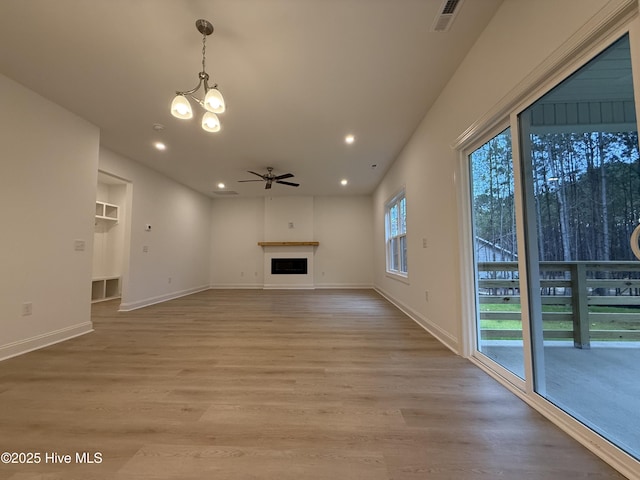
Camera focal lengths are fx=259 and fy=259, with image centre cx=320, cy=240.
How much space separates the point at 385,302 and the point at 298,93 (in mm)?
4062

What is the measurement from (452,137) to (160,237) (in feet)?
18.2

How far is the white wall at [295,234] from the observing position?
7.54 meters

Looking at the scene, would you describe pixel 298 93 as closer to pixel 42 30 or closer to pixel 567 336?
pixel 42 30

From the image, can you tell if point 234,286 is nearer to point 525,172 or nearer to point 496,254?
point 496,254

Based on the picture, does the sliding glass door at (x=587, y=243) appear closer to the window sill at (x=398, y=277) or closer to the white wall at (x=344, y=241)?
the window sill at (x=398, y=277)

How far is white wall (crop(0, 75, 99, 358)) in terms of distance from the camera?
249cm

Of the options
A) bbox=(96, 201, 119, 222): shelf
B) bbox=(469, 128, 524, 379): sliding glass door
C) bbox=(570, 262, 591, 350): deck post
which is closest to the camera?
bbox=(570, 262, 591, 350): deck post

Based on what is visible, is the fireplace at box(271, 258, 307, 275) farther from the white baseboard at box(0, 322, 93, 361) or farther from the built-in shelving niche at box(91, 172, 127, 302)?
the white baseboard at box(0, 322, 93, 361)

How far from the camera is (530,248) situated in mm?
1662

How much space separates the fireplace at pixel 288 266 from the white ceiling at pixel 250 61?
4200 mm

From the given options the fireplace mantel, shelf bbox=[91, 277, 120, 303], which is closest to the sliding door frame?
the fireplace mantel

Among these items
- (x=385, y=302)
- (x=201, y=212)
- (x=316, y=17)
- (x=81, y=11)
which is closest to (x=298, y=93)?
(x=316, y=17)

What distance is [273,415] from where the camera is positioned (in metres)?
1.53

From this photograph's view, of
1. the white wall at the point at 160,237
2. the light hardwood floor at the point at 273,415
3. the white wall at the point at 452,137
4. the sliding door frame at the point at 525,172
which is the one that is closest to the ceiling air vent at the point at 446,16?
the white wall at the point at 452,137
